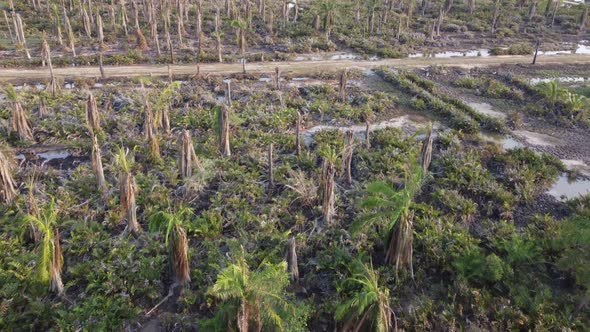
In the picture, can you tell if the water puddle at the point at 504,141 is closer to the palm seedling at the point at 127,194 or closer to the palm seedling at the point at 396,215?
the palm seedling at the point at 396,215

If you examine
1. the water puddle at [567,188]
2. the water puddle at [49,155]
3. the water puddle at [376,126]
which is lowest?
the water puddle at [567,188]

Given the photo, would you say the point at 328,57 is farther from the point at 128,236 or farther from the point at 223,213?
the point at 128,236

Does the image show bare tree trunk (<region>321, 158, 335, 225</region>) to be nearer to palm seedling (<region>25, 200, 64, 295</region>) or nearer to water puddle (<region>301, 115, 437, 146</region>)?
water puddle (<region>301, 115, 437, 146</region>)

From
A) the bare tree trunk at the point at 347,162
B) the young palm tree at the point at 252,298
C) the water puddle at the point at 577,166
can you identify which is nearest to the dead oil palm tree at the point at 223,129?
the bare tree trunk at the point at 347,162

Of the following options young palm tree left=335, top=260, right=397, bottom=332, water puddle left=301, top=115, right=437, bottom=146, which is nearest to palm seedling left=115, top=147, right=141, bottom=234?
young palm tree left=335, top=260, right=397, bottom=332

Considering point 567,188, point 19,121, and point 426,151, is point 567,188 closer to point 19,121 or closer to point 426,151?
point 426,151

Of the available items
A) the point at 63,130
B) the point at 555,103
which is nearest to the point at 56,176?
the point at 63,130
